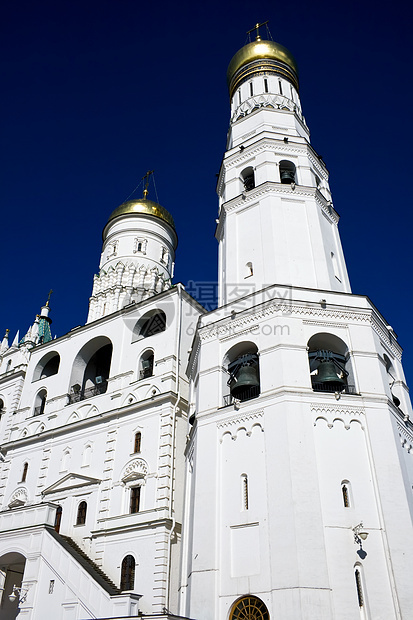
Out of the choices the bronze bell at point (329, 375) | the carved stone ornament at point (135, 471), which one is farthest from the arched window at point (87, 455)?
the bronze bell at point (329, 375)

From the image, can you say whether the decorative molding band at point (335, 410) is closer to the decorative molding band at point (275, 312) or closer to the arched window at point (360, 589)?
the decorative molding band at point (275, 312)

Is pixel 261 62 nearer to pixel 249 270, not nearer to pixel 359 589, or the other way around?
pixel 249 270

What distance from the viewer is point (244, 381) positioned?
643 inches

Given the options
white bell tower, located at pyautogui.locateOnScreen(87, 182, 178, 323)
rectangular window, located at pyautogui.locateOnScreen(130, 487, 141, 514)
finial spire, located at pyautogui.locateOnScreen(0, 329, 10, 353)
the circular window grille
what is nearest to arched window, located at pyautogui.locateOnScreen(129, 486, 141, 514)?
rectangular window, located at pyautogui.locateOnScreen(130, 487, 141, 514)

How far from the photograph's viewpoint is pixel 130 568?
18641mm

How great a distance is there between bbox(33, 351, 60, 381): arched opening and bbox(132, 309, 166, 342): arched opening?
528cm

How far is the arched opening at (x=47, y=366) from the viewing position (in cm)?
2767

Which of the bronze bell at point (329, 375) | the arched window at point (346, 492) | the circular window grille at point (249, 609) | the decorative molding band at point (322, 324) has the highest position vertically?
the decorative molding band at point (322, 324)

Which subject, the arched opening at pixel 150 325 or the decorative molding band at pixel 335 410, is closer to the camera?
the decorative molding band at pixel 335 410

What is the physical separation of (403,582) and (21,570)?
1520 centimetres

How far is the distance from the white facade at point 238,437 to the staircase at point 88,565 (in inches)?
3.9

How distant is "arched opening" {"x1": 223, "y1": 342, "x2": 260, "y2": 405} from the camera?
16406 millimetres

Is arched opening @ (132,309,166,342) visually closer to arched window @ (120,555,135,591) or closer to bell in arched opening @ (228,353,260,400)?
bell in arched opening @ (228,353,260,400)

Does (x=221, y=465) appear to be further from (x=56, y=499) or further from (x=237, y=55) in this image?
(x=237, y=55)
